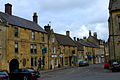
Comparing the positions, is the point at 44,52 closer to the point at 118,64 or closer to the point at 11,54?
the point at 11,54

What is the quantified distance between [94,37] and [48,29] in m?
47.1

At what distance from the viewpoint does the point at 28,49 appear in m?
41.2

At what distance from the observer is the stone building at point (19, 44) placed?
114 ft

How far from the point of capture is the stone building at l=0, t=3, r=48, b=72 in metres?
34.6

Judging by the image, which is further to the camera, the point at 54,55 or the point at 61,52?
the point at 61,52

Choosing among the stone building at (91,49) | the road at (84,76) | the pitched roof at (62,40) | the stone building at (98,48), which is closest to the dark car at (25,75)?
the road at (84,76)

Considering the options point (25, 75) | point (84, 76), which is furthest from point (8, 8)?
point (84, 76)

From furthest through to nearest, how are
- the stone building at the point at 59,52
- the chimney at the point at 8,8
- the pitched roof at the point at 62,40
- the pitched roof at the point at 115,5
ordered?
the pitched roof at the point at 62,40 < the stone building at the point at 59,52 < the chimney at the point at 8,8 < the pitched roof at the point at 115,5

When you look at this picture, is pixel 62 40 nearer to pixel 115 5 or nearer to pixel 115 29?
pixel 115 29

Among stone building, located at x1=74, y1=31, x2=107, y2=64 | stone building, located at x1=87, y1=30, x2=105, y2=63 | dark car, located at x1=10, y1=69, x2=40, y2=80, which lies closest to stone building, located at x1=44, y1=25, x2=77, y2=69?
stone building, located at x1=74, y1=31, x2=107, y2=64

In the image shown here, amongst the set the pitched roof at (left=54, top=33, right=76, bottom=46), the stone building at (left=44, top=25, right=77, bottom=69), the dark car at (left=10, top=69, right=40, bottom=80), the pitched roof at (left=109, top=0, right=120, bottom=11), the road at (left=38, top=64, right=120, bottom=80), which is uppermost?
the pitched roof at (left=109, top=0, right=120, bottom=11)

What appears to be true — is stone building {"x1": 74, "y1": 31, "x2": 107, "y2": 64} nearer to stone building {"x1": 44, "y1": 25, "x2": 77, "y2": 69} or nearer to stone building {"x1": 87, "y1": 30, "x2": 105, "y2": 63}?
stone building {"x1": 87, "y1": 30, "x2": 105, "y2": 63}

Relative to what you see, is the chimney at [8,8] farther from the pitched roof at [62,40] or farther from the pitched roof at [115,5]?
the pitched roof at [62,40]

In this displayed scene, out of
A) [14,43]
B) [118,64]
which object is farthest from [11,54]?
[118,64]
